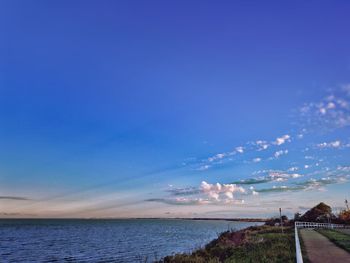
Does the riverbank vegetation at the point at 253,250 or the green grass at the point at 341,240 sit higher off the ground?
the green grass at the point at 341,240

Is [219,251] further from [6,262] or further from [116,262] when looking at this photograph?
[6,262]

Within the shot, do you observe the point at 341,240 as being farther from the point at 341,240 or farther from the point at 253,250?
the point at 253,250

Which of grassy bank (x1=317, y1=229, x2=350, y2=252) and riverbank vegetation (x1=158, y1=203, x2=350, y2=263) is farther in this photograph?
grassy bank (x1=317, y1=229, x2=350, y2=252)

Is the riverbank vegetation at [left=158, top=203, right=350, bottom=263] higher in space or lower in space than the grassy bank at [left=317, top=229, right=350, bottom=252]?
lower

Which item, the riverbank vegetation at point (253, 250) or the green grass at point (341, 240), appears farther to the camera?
the green grass at point (341, 240)

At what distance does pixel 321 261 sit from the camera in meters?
17.1

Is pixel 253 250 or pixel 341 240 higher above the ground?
pixel 341 240

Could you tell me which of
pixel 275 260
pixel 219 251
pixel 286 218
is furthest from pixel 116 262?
pixel 286 218

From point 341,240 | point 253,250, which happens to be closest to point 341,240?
point 341,240

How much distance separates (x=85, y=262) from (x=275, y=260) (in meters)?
22.3

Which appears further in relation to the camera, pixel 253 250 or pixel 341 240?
pixel 341 240

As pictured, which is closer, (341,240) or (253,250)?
(253,250)

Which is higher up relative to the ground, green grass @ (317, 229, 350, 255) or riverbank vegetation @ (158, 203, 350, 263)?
green grass @ (317, 229, 350, 255)

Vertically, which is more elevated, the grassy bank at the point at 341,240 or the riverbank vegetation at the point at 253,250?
the grassy bank at the point at 341,240
